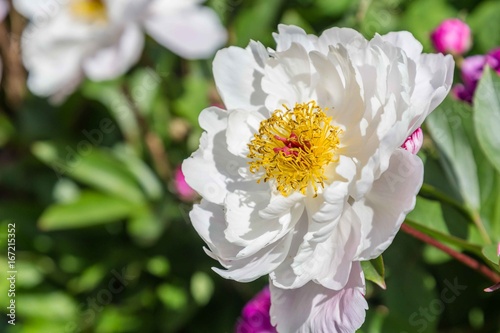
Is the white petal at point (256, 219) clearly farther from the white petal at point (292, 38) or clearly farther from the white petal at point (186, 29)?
the white petal at point (186, 29)

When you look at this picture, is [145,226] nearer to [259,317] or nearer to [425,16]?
[259,317]

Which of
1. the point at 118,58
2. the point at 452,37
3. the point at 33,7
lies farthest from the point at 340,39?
the point at 33,7

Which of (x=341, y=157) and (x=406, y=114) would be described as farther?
(x=341, y=157)

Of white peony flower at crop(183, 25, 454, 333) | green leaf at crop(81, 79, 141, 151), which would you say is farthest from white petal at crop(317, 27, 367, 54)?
green leaf at crop(81, 79, 141, 151)

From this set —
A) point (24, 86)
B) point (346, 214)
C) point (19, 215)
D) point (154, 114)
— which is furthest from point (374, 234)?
point (24, 86)

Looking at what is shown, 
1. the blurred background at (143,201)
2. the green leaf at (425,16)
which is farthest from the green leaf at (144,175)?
the green leaf at (425,16)

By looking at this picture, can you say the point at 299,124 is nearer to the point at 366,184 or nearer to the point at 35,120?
the point at 366,184

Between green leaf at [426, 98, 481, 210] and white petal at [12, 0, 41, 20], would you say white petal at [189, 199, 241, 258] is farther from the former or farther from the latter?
white petal at [12, 0, 41, 20]
